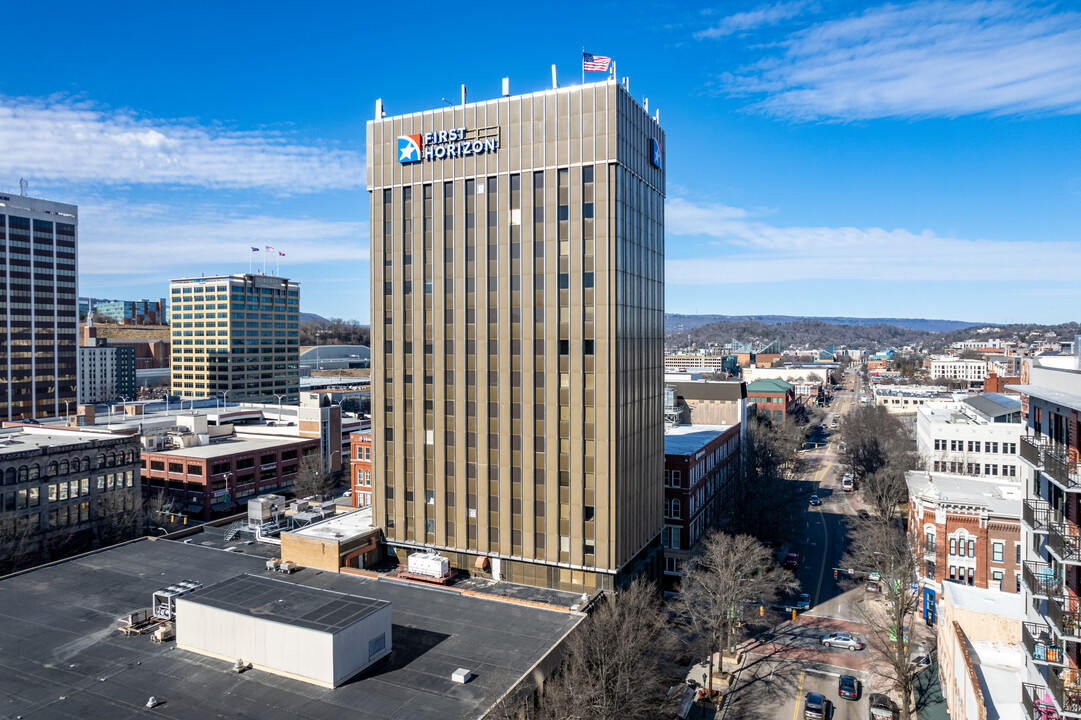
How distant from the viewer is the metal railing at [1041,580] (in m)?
25.7

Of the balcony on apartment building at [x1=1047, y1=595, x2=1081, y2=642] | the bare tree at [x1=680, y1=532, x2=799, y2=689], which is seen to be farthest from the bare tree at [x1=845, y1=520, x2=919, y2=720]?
the balcony on apartment building at [x1=1047, y1=595, x2=1081, y2=642]

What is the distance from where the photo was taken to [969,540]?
6644 cm

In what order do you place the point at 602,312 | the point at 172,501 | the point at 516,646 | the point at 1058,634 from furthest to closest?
the point at 172,501 → the point at 602,312 → the point at 516,646 → the point at 1058,634

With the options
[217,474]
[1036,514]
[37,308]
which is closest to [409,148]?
[1036,514]

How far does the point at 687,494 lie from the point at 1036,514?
46670 millimetres

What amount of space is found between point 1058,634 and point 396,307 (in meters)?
50.0

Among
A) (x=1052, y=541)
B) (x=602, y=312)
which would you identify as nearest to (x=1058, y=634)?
(x=1052, y=541)

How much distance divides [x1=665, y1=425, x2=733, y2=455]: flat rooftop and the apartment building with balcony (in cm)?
4644

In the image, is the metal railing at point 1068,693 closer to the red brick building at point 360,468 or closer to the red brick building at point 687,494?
the red brick building at point 687,494

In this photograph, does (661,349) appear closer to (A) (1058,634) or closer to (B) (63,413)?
(A) (1058,634)

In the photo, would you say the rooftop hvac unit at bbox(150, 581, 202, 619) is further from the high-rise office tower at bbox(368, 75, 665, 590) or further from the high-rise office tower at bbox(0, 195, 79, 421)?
the high-rise office tower at bbox(0, 195, 79, 421)

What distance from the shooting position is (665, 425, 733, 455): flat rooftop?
3083 inches

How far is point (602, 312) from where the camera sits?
51375mm

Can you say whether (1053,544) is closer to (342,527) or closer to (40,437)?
(342,527)
